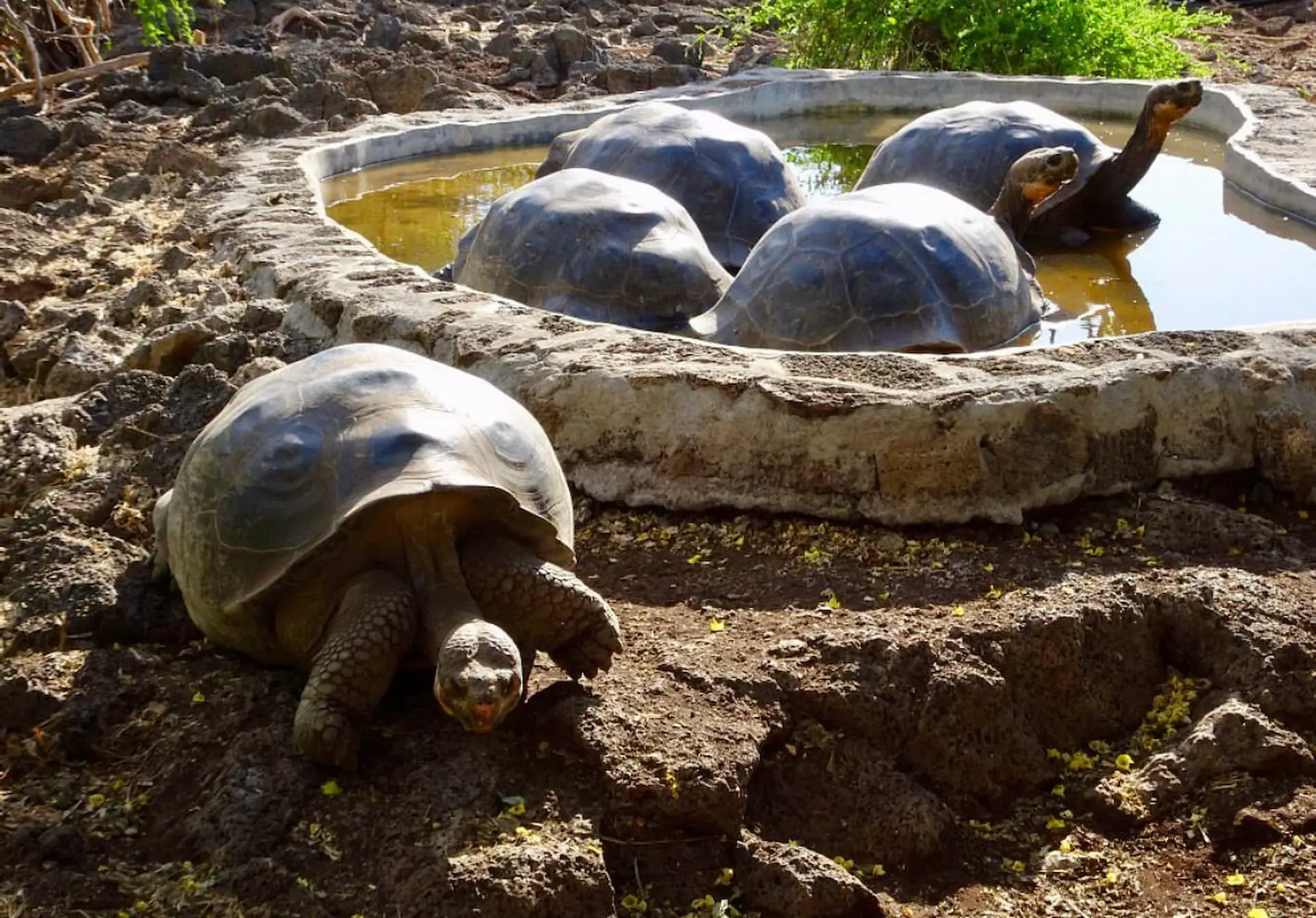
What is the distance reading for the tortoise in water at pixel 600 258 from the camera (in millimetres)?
4652

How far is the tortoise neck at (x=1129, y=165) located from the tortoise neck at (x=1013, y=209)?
610 mm

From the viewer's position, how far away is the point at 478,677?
2248 millimetres

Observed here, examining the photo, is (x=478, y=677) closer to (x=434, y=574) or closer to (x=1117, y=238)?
(x=434, y=574)

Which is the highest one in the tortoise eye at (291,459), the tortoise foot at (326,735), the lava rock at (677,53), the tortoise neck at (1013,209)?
the tortoise eye at (291,459)

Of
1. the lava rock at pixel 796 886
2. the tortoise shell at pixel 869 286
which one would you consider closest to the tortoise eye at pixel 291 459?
the lava rock at pixel 796 886

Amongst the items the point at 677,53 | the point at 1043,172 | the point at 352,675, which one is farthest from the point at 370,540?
the point at 677,53

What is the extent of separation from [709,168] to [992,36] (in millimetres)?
4324

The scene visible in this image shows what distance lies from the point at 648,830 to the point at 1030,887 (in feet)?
2.18

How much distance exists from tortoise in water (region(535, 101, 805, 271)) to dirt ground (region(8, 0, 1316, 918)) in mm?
2258

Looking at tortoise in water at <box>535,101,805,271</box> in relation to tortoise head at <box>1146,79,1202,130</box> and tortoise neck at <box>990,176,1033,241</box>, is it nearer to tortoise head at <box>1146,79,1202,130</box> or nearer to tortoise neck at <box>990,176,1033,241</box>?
tortoise neck at <box>990,176,1033,241</box>

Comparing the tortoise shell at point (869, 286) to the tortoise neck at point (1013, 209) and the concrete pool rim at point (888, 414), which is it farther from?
the tortoise neck at point (1013, 209)

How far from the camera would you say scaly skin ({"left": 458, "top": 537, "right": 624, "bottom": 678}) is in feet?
8.43

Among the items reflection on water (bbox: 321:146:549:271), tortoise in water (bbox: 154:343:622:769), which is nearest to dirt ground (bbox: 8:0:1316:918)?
tortoise in water (bbox: 154:343:622:769)

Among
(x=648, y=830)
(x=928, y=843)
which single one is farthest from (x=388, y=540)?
(x=928, y=843)
